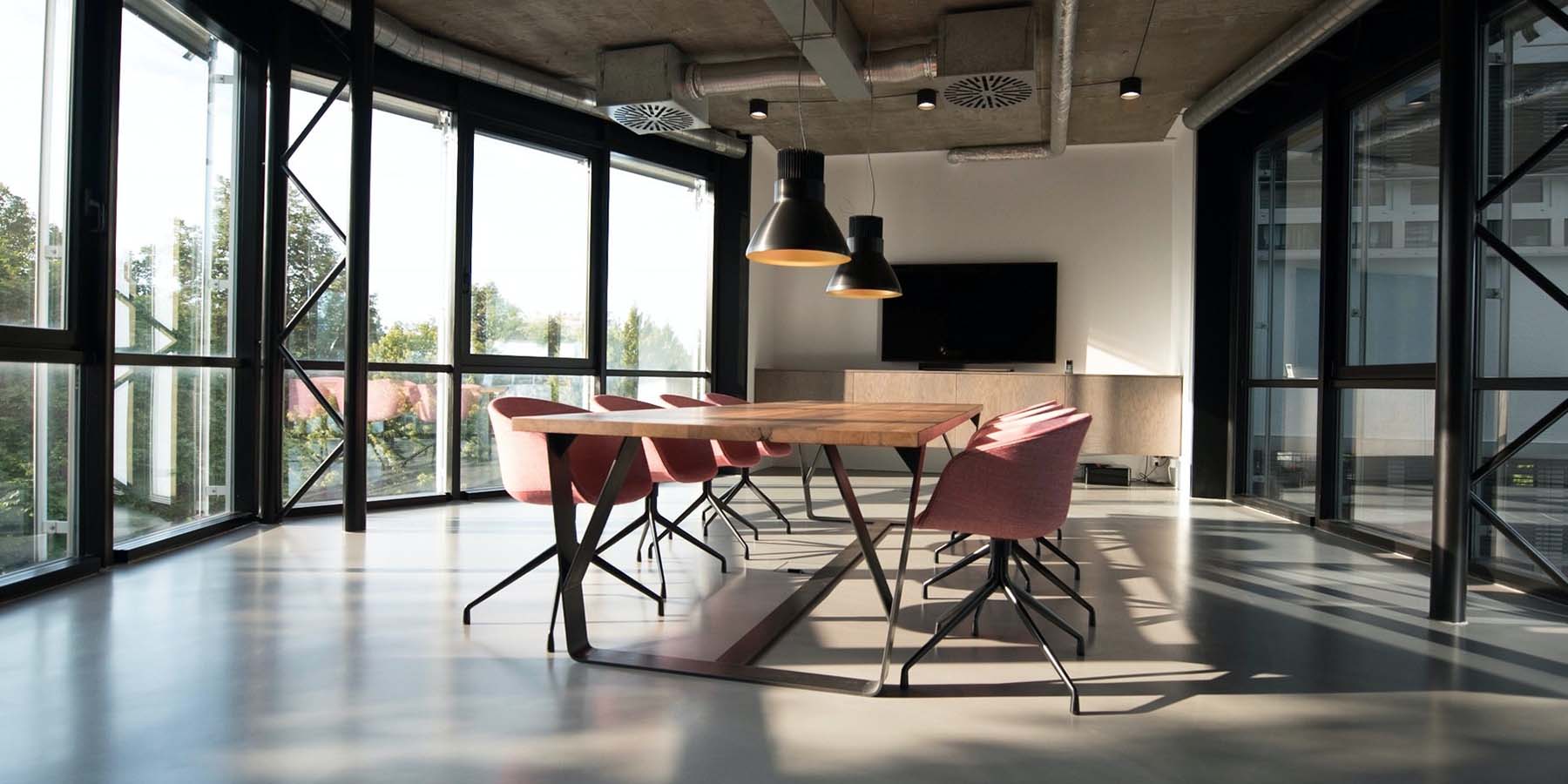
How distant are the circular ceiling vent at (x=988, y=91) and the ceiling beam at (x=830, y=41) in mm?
612

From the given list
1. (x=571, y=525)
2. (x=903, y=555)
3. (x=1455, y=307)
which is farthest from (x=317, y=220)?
(x=1455, y=307)

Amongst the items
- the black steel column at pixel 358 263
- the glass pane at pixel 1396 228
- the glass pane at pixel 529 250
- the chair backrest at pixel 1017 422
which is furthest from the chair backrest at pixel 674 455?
the glass pane at pixel 1396 228

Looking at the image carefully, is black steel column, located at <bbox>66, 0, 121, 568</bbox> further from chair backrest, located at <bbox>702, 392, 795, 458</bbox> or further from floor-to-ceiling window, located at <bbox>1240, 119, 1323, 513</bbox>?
floor-to-ceiling window, located at <bbox>1240, 119, 1323, 513</bbox>

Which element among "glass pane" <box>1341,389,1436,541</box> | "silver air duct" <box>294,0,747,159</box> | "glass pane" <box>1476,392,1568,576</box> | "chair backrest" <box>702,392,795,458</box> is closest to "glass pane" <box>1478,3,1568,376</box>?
"glass pane" <box>1476,392,1568,576</box>

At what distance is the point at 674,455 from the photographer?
4547mm

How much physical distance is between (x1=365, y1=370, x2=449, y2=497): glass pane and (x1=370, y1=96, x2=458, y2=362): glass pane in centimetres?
17

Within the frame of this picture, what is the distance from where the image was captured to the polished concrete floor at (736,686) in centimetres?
213

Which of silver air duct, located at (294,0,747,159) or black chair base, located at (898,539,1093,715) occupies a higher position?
silver air duct, located at (294,0,747,159)

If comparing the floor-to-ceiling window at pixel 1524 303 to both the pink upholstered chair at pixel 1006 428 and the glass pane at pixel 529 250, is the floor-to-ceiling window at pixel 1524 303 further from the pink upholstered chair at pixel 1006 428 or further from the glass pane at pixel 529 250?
the glass pane at pixel 529 250

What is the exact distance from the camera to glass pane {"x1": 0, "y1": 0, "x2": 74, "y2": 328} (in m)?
3.57

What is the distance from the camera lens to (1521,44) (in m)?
4.09

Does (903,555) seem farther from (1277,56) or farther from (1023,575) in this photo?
(1277,56)

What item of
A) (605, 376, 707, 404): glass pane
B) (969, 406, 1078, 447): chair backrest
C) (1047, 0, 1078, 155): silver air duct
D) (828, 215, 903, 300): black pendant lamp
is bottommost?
(969, 406, 1078, 447): chair backrest

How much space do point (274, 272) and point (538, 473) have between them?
300cm
